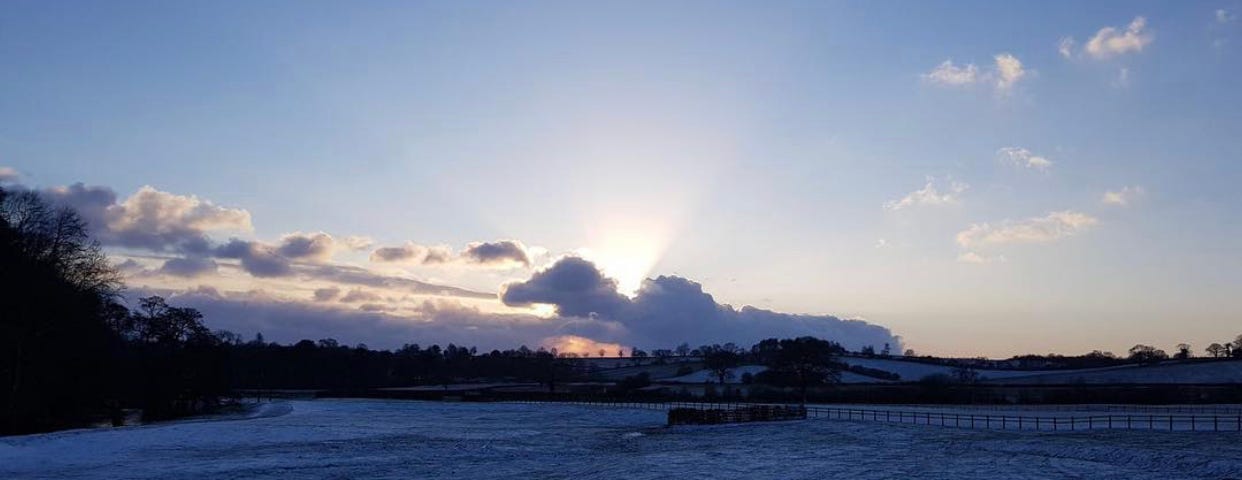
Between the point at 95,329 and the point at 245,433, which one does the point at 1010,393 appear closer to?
the point at 245,433

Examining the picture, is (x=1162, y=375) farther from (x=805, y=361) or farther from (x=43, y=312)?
(x=43, y=312)

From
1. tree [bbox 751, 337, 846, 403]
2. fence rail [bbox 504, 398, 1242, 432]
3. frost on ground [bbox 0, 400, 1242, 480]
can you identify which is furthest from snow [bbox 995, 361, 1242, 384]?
frost on ground [bbox 0, 400, 1242, 480]

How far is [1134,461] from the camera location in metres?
43.0

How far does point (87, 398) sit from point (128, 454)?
91.8 ft

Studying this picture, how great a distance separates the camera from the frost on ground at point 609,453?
4203 cm

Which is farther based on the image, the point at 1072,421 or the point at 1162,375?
the point at 1162,375

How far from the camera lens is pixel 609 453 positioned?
56500mm

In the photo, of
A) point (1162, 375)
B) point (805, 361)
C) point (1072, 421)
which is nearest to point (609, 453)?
point (1072, 421)

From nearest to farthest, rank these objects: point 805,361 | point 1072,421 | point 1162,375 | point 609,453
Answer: point 609,453
point 1072,421
point 805,361
point 1162,375

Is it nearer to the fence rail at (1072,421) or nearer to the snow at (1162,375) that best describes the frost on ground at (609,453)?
the fence rail at (1072,421)

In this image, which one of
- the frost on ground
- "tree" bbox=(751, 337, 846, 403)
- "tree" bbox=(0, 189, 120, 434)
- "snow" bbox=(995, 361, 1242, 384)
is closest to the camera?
the frost on ground

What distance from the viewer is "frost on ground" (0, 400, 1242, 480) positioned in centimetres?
4203

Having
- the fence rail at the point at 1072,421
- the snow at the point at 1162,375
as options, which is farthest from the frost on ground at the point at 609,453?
the snow at the point at 1162,375

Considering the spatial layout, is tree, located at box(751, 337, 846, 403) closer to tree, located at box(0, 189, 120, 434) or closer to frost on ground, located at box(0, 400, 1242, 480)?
frost on ground, located at box(0, 400, 1242, 480)
